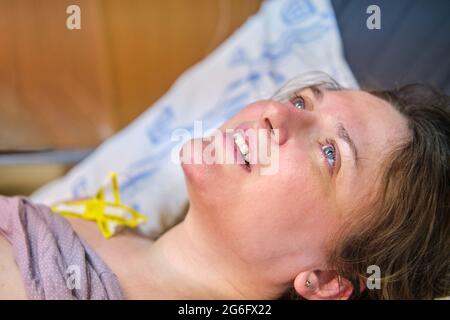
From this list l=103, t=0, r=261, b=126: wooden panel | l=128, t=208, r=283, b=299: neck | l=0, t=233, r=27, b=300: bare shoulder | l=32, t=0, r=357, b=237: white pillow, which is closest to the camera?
l=0, t=233, r=27, b=300: bare shoulder

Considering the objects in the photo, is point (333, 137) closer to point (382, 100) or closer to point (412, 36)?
point (382, 100)

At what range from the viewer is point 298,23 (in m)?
1.23

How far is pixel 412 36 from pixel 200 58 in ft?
1.63

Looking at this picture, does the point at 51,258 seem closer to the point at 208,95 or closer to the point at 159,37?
the point at 208,95

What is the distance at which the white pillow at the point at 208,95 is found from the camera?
1.15 metres

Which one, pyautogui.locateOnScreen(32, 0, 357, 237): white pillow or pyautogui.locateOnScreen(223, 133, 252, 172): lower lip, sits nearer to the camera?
pyautogui.locateOnScreen(223, 133, 252, 172): lower lip

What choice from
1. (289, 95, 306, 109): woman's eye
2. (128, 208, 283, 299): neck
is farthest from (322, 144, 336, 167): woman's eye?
(128, 208, 283, 299): neck

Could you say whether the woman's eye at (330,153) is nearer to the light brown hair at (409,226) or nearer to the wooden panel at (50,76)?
the light brown hair at (409,226)

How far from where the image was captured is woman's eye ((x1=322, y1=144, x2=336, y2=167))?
0.78 metres

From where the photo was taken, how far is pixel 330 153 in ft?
2.59

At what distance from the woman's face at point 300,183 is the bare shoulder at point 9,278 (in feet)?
0.93

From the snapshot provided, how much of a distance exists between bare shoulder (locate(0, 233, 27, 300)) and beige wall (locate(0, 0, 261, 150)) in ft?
1.45

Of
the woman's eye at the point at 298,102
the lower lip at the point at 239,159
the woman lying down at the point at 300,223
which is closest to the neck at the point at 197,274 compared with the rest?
the woman lying down at the point at 300,223

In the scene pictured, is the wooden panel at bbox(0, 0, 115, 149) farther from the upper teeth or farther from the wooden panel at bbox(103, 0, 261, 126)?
the upper teeth
